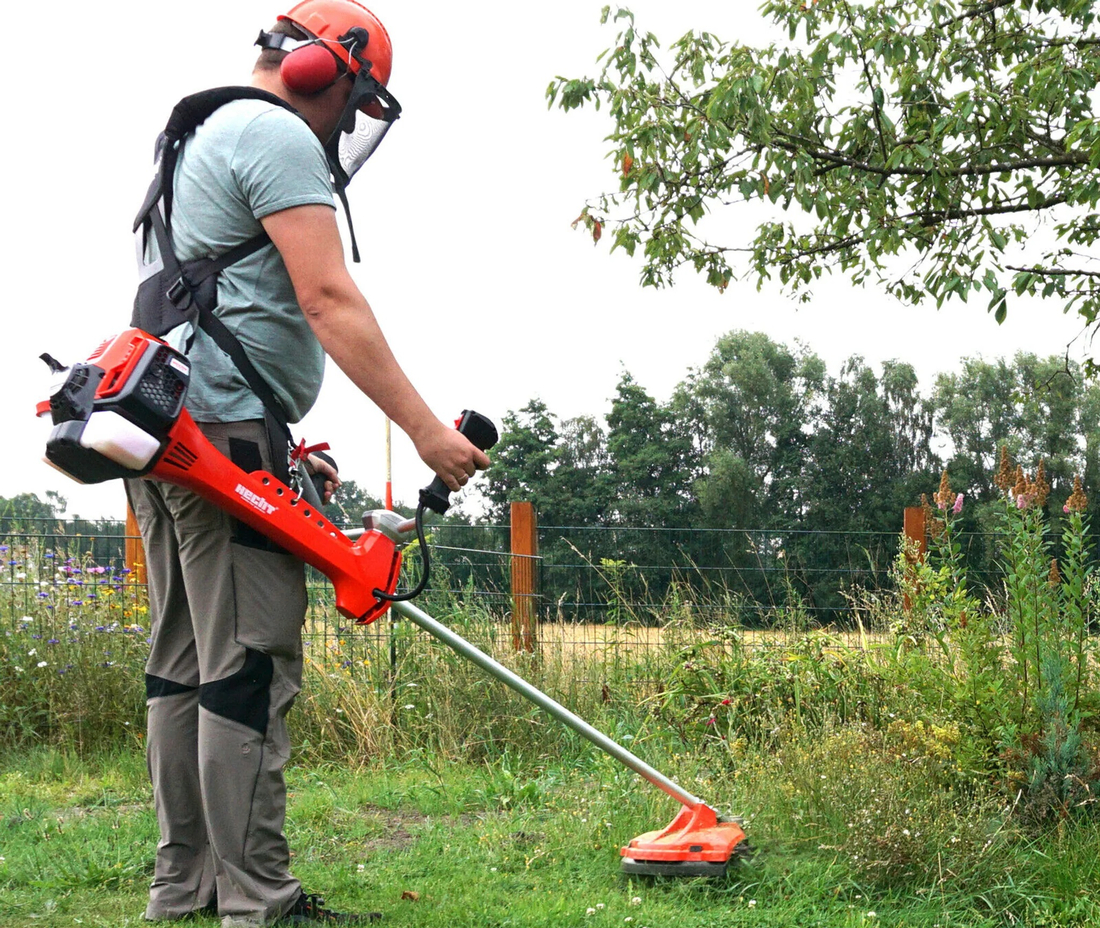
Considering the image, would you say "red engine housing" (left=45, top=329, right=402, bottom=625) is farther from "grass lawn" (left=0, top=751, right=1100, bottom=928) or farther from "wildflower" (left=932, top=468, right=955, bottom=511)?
"wildflower" (left=932, top=468, right=955, bottom=511)

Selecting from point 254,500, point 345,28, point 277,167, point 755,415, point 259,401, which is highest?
point 755,415

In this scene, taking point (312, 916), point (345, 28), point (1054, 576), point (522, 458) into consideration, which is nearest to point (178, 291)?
point (345, 28)

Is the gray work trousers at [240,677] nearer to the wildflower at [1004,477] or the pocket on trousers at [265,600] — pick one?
the pocket on trousers at [265,600]

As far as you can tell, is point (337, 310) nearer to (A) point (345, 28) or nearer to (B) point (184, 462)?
(B) point (184, 462)

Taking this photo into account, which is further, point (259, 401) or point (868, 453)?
point (868, 453)

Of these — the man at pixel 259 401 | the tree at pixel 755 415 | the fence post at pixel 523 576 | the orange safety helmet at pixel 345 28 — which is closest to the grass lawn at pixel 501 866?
the man at pixel 259 401

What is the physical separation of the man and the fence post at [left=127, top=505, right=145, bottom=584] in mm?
3905

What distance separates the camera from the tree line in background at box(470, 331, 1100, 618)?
3847cm

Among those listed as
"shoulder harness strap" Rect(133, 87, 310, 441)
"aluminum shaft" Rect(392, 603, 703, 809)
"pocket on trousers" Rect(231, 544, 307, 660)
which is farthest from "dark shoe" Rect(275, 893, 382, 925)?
"shoulder harness strap" Rect(133, 87, 310, 441)

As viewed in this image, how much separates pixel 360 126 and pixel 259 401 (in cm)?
88

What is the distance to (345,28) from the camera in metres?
2.88

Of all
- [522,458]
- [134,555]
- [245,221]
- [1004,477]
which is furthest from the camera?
[522,458]

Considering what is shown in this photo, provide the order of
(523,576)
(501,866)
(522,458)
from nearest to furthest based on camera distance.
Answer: (501,866), (523,576), (522,458)

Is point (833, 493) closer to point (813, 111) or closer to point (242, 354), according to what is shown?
point (813, 111)
